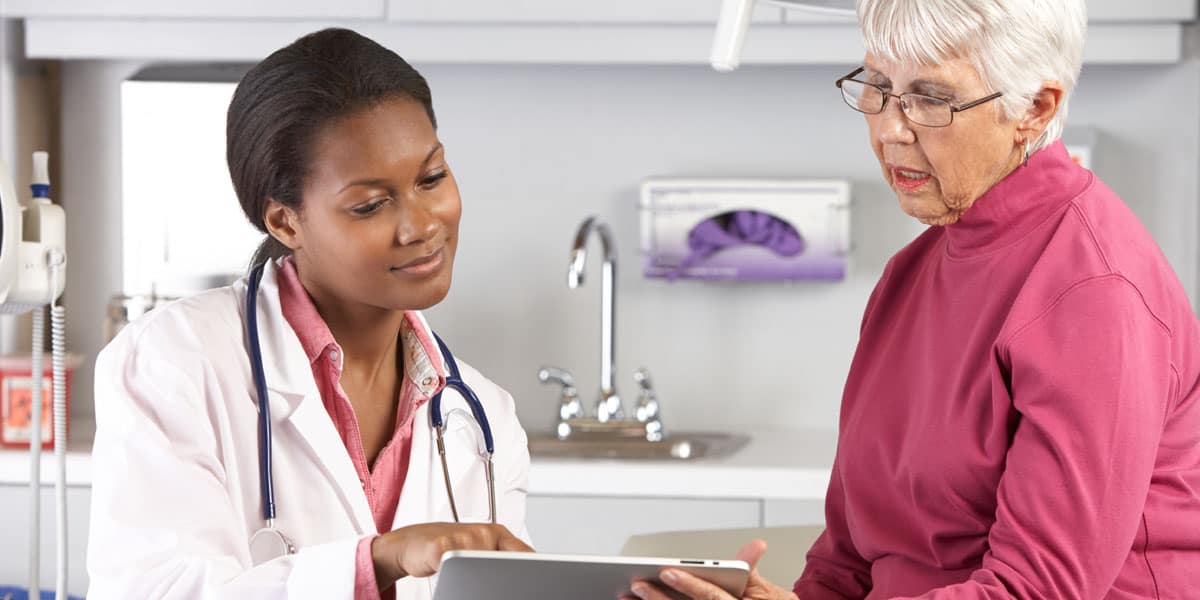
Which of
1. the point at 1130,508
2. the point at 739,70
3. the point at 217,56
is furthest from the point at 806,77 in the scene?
the point at 1130,508

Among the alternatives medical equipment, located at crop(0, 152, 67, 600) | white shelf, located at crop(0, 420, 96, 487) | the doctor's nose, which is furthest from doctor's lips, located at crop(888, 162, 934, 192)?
white shelf, located at crop(0, 420, 96, 487)

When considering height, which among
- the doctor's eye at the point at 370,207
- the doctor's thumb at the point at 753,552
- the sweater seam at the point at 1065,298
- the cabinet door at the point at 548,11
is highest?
the cabinet door at the point at 548,11

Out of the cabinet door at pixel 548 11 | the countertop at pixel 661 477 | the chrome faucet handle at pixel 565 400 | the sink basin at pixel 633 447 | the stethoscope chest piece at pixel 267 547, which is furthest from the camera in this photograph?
the chrome faucet handle at pixel 565 400

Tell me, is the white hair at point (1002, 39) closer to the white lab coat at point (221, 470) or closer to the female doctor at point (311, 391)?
the female doctor at point (311, 391)

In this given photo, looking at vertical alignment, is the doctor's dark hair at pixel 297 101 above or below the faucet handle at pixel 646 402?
above

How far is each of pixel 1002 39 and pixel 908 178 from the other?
15 cm

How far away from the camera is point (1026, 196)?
3.69ft

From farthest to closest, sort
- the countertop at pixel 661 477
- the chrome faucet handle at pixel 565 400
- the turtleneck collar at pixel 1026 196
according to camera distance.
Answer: the chrome faucet handle at pixel 565 400 → the countertop at pixel 661 477 → the turtleneck collar at pixel 1026 196

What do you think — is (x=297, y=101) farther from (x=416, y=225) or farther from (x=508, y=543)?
(x=508, y=543)

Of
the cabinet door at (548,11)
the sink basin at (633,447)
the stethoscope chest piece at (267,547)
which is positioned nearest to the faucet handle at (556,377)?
the sink basin at (633,447)

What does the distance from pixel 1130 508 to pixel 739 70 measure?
6.14 ft

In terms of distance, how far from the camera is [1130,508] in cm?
103

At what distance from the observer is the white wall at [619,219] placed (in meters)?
2.79

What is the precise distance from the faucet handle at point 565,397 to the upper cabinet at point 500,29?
2.02ft
